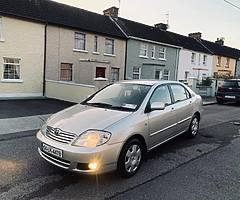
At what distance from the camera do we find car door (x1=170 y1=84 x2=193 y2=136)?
6.12 metres

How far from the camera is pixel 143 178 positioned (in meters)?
4.38

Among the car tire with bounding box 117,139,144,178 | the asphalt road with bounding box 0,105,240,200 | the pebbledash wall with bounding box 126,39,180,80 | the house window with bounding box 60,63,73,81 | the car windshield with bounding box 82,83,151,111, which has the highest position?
the pebbledash wall with bounding box 126,39,180,80

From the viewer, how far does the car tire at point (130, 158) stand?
419cm

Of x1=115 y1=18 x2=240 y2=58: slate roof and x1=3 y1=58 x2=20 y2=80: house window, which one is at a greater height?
x1=115 y1=18 x2=240 y2=58: slate roof

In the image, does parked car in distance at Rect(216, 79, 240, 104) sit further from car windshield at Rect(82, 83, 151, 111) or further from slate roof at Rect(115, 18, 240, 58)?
car windshield at Rect(82, 83, 151, 111)

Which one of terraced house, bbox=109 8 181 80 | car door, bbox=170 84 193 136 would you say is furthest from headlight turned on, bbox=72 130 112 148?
terraced house, bbox=109 8 181 80

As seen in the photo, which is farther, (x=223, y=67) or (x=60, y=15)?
(x=223, y=67)

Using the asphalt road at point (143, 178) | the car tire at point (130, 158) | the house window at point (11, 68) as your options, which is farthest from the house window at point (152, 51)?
the car tire at point (130, 158)

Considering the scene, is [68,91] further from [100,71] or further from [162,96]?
[162,96]

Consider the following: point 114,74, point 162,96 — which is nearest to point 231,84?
point 114,74

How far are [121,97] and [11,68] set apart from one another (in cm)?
1268

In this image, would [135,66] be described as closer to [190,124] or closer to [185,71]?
[185,71]

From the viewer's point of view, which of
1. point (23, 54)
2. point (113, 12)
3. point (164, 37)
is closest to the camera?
point (23, 54)

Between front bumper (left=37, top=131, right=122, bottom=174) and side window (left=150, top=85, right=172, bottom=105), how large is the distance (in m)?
1.60
